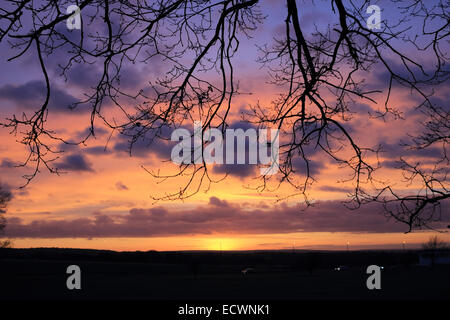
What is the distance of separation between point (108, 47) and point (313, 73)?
250cm

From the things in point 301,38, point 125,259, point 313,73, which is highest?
point 301,38

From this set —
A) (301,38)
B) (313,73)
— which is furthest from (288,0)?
(313,73)

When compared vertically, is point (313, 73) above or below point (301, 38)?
below

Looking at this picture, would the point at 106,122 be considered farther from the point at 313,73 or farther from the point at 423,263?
the point at 423,263
